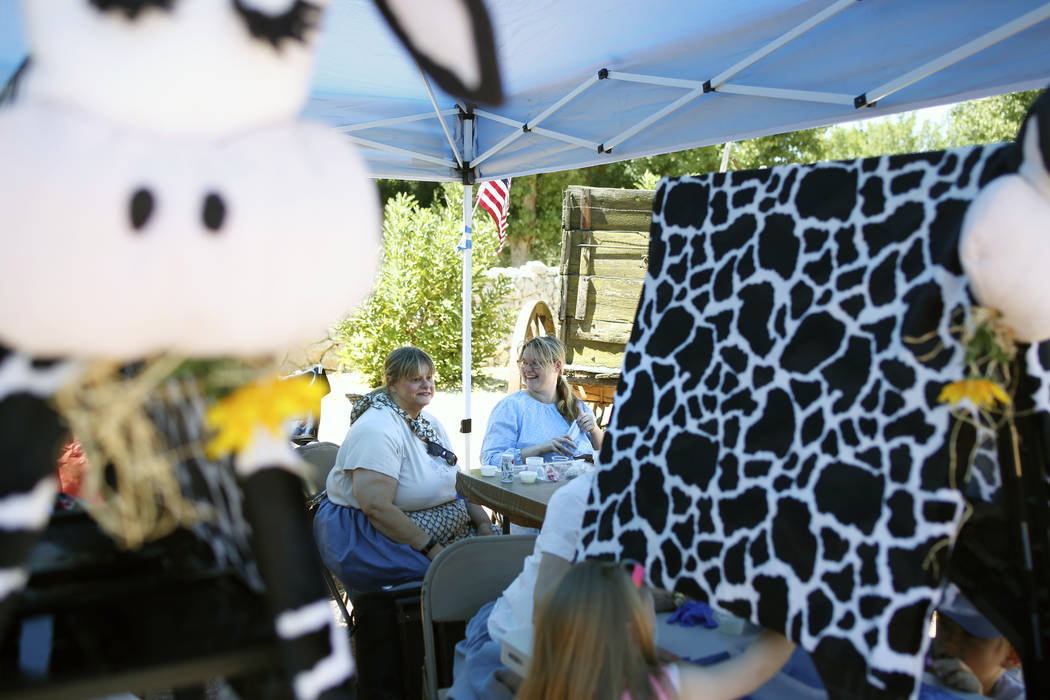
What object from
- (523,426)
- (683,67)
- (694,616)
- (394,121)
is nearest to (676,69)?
(683,67)

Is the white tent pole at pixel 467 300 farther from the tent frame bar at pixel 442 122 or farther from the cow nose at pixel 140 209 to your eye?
the cow nose at pixel 140 209

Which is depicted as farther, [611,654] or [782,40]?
[782,40]

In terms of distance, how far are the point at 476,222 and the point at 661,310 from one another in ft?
34.7

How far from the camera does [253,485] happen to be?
32.3 inches

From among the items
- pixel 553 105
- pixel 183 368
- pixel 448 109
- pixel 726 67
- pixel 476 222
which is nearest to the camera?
pixel 183 368

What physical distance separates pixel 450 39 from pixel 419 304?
32.8 feet

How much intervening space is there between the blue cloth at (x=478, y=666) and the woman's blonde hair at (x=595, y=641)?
431 millimetres

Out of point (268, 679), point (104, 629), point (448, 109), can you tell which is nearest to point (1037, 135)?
point (268, 679)

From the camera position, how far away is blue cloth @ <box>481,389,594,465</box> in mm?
3842

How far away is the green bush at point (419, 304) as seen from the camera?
34.9 feet

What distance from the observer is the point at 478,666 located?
6.53ft

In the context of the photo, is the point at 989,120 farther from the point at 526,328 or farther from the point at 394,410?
the point at 394,410

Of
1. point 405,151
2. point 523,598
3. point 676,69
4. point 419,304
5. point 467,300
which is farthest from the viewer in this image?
point 419,304

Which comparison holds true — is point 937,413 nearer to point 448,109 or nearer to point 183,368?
point 183,368
